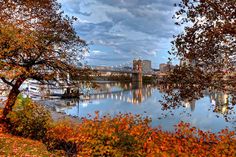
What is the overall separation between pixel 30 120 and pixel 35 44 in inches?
174

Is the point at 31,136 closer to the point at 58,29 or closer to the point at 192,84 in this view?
the point at 58,29

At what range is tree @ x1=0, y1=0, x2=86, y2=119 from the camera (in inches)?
608

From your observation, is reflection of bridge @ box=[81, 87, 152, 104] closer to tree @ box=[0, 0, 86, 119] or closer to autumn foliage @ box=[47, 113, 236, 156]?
tree @ box=[0, 0, 86, 119]

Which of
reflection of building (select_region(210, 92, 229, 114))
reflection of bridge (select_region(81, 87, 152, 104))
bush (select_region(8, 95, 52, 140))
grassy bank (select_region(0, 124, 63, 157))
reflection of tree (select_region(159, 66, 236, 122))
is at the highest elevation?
reflection of tree (select_region(159, 66, 236, 122))

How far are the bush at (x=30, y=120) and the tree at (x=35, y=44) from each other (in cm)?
140

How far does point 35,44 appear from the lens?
15.7 metres

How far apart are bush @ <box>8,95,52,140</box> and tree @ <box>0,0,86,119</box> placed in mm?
1402

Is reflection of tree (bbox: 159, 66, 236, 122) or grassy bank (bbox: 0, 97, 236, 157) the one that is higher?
reflection of tree (bbox: 159, 66, 236, 122)

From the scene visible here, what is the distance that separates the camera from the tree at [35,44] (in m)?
15.5

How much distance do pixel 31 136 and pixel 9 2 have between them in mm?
7865

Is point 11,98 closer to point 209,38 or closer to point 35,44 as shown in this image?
point 35,44

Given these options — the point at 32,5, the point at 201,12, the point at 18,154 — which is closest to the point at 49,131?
the point at 18,154

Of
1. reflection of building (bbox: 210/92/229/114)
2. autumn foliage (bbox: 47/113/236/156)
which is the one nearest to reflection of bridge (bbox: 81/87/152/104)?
reflection of building (bbox: 210/92/229/114)

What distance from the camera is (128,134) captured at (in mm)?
11039
